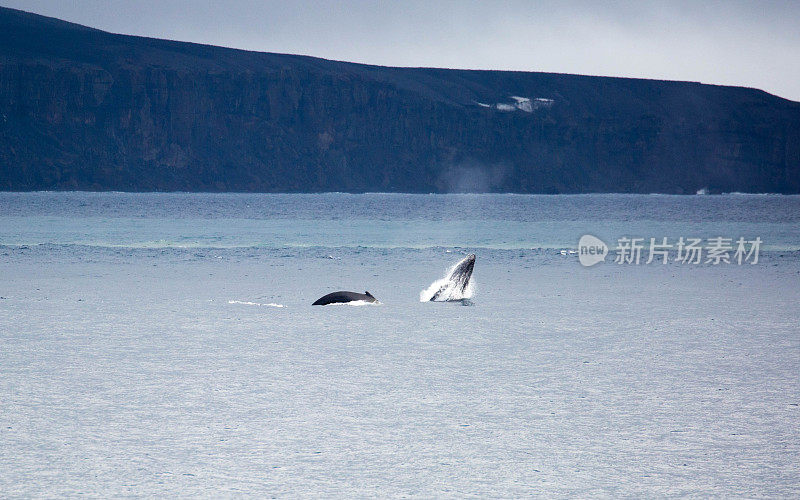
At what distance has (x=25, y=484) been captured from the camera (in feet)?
18.5

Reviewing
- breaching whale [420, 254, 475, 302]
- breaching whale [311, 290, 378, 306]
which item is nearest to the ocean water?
breaching whale [311, 290, 378, 306]

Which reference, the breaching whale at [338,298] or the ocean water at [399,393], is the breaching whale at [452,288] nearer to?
the ocean water at [399,393]

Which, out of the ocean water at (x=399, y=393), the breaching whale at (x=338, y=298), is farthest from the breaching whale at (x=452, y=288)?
the breaching whale at (x=338, y=298)

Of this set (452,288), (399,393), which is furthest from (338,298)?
→ (399,393)

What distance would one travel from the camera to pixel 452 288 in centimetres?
1684

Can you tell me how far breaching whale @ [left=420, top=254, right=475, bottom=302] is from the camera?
1681 centimetres

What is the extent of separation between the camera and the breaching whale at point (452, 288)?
16.8 m

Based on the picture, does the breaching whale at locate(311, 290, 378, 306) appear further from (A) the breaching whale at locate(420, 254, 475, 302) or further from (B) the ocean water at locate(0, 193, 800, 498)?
(A) the breaching whale at locate(420, 254, 475, 302)

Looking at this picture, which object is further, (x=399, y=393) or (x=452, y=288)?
(x=452, y=288)

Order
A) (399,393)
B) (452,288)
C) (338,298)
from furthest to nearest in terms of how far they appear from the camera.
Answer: (452,288)
(338,298)
(399,393)

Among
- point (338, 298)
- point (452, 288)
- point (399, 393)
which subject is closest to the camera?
point (399, 393)

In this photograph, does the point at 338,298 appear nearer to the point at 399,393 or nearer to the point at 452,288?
the point at 452,288

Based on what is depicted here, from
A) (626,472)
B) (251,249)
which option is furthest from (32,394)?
(251,249)

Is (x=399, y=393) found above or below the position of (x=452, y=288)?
below
